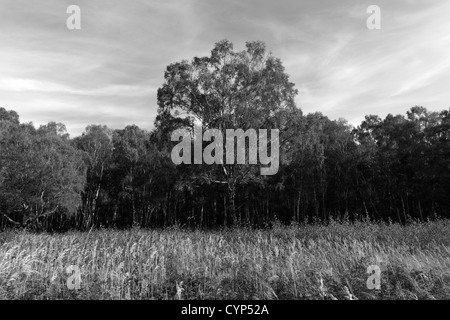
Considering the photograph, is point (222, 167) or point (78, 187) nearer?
point (222, 167)

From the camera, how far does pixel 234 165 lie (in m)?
28.4

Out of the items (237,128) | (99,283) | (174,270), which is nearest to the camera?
(99,283)

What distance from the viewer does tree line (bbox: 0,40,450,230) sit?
28797 mm

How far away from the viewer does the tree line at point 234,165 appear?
28.8 meters

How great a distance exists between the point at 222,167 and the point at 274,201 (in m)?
25.5

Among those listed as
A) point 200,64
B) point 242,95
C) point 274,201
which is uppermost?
point 200,64

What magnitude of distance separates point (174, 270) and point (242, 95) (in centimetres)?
2193

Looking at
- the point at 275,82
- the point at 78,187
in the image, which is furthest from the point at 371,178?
→ the point at 78,187

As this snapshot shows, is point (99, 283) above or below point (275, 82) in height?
below

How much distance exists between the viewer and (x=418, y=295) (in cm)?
594

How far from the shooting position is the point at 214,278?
674 centimetres

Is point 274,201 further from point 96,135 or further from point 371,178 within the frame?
point 96,135
